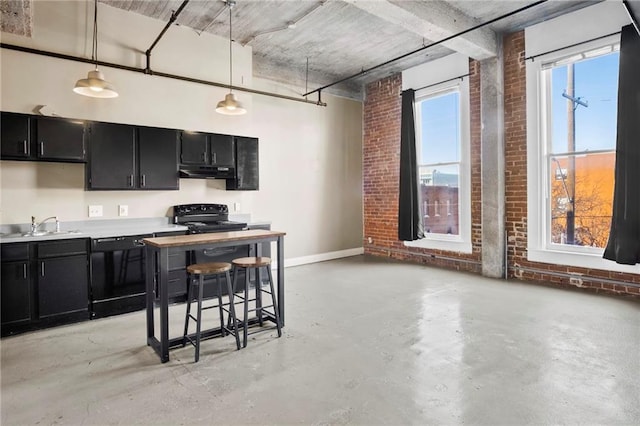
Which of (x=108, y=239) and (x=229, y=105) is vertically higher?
(x=229, y=105)

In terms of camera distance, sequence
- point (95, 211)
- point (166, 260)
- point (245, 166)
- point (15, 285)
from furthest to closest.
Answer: point (245, 166), point (95, 211), point (15, 285), point (166, 260)

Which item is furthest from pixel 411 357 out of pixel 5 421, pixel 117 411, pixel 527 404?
pixel 5 421

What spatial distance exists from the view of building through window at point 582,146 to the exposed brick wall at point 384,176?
6.05ft

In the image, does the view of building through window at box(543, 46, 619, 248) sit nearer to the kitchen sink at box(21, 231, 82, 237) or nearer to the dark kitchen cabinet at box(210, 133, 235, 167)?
the dark kitchen cabinet at box(210, 133, 235, 167)

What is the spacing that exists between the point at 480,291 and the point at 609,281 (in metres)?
1.57

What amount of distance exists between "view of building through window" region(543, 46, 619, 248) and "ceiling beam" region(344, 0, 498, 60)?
3.28 ft

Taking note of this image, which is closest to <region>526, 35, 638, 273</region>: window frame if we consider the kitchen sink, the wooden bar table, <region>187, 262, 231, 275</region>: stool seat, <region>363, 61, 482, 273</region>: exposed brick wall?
<region>363, 61, 482, 273</region>: exposed brick wall

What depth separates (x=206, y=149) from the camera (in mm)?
5059

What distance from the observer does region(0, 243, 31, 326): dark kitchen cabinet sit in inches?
134

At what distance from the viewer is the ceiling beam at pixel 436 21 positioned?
4.10 meters

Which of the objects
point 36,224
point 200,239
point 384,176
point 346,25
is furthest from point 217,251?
point 384,176

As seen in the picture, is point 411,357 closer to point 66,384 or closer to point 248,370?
point 248,370

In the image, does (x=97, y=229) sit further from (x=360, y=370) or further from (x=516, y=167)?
(x=516, y=167)

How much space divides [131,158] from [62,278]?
5.04 feet
